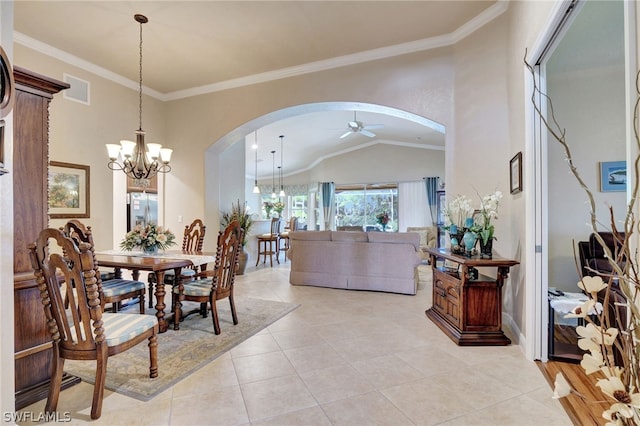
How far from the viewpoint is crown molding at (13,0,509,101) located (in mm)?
→ 3623

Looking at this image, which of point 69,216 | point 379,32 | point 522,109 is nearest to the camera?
point 522,109

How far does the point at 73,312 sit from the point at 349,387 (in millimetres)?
1762

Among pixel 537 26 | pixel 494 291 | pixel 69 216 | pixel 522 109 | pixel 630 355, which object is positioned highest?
pixel 537 26

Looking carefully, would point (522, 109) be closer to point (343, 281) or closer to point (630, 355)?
point (630, 355)

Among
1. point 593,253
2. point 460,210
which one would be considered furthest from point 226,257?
point 593,253

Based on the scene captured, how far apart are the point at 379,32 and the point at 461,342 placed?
3.59m

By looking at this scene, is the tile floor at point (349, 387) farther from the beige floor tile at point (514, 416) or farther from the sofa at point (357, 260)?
the sofa at point (357, 260)

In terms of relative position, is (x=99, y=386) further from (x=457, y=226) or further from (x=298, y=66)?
(x=298, y=66)

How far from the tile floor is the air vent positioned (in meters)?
4.10

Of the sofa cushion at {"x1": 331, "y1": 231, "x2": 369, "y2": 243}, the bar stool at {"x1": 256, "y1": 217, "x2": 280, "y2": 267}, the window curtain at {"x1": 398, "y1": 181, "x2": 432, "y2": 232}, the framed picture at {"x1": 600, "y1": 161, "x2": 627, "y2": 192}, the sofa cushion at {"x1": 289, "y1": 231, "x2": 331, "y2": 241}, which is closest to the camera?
the framed picture at {"x1": 600, "y1": 161, "x2": 627, "y2": 192}

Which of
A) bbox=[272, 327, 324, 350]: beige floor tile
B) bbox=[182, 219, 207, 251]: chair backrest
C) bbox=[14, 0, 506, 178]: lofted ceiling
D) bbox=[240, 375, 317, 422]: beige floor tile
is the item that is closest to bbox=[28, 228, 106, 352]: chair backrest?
bbox=[240, 375, 317, 422]: beige floor tile

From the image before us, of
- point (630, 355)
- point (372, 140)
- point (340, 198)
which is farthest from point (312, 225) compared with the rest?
point (630, 355)

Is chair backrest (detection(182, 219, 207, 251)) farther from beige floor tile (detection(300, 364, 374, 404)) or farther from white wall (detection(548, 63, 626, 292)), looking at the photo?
white wall (detection(548, 63, 626, 292))

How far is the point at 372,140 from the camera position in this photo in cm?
1016
